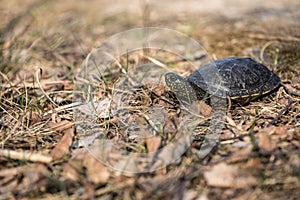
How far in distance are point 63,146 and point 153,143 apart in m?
0.65

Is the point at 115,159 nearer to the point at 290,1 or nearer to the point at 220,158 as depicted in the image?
the point at 220,158

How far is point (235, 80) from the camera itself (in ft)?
10.4

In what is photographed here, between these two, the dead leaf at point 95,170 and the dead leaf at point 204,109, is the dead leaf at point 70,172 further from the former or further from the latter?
the dead leaf at point 204,109

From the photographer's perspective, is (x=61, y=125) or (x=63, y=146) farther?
(x=61, y=125)

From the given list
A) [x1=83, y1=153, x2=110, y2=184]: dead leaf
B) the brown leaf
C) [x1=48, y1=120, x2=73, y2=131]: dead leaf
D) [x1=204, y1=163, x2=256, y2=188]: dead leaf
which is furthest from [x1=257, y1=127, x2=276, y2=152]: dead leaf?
[x1=48, y1=120, x2=73, y2=131]: dead leaf

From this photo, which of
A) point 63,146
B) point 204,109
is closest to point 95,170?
point 63,146

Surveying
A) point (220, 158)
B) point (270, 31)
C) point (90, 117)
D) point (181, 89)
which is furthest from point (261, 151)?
point (270, 31)

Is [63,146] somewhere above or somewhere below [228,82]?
below

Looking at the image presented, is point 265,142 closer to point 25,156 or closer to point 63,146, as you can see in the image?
point 63,146

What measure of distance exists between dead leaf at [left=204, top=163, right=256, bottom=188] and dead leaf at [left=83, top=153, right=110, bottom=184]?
64 centimetres

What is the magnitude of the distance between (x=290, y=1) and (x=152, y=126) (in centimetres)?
521

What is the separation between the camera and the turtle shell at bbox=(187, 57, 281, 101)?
3.08 meters

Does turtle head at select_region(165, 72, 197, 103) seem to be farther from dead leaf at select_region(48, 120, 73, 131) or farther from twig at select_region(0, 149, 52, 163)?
twig at select_region(0, 149, 52, 163)

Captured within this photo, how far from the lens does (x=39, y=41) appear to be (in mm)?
4621
